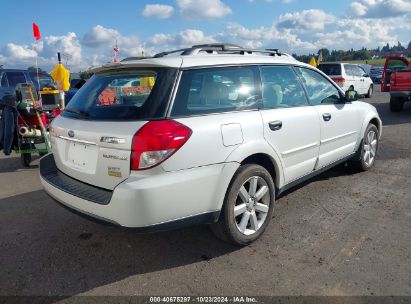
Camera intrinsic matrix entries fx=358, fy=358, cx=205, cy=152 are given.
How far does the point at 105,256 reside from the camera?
3.24 m

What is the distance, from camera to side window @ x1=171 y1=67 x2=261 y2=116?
9.48 ft

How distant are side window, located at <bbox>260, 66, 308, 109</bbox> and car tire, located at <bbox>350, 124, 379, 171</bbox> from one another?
5.68ft

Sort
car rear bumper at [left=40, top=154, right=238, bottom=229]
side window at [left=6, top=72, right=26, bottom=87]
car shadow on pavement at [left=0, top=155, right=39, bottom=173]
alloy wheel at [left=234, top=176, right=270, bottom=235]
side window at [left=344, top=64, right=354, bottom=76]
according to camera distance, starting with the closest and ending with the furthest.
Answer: car rear bumper at [left=40, top=154, right=238, bottom=229], alloy wheel at [left=234, top=176, right=270, bottom=235], car shadow on pavement at [left=0, top=155, right=39, bottom=173], side window at [left=6, top=72, right=26, bottom=87], side window at [left=344, top=64, right=354, bottom=76]

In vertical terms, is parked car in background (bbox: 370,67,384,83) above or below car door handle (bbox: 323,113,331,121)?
above

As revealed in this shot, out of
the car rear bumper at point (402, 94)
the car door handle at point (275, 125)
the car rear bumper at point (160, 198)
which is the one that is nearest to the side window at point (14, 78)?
the car rear bumper at point (160, 198)

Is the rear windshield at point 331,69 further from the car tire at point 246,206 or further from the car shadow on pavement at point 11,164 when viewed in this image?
the car tire at point 246,206

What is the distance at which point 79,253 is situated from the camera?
330 centimetres

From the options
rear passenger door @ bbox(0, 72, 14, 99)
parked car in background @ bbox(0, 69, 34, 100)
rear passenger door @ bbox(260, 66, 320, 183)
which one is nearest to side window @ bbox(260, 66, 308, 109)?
rear passenger door @ bbox(260, 66, 320, 183)

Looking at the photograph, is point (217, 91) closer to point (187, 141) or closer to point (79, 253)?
point (187, 141)

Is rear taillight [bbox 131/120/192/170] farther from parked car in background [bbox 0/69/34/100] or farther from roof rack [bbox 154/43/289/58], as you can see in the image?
parked car in background [bbox 0/69/34/100]

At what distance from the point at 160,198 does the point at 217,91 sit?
1126 mm

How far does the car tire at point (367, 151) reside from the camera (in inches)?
208

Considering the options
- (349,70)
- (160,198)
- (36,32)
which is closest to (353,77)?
(349,70)

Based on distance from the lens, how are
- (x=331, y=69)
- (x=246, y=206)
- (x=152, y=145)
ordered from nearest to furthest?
1. (x=152, y=145)
2. (x=246, y=206)
3. (x=331, y=69)
